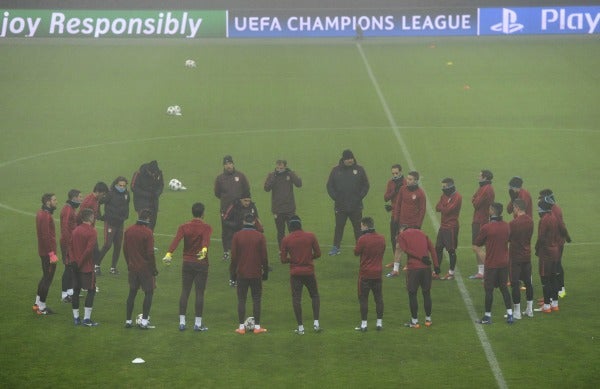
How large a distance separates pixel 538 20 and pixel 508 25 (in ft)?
4.81

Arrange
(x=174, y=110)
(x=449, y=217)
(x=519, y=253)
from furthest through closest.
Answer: (x=174, y=110) < (x=449, y=217) < (x=519, y=253)

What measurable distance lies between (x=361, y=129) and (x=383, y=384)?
82.4 ft

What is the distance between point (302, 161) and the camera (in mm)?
38469

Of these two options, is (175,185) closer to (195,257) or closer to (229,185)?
(229,185)

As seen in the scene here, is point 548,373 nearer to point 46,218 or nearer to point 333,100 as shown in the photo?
point 46,218

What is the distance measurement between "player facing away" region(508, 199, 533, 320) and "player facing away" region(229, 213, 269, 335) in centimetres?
424

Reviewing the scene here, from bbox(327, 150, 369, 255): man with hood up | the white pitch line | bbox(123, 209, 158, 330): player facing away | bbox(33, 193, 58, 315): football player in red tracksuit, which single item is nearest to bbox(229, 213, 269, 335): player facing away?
bbox(123, 209, 158, 330): player facing away

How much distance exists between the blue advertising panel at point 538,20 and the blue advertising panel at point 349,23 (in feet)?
2.53

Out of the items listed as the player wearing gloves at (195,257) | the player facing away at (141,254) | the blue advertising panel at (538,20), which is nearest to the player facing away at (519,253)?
the player wearing gloves at (195,257)

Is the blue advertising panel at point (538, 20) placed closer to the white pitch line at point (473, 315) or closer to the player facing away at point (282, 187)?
the white pitch line at point (473, 315)

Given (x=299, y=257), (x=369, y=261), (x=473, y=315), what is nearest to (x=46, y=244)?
(x=299, y=257)

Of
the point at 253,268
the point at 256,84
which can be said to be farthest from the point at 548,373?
the point at 256,84

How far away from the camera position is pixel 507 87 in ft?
167

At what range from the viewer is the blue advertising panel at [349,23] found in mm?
61156
